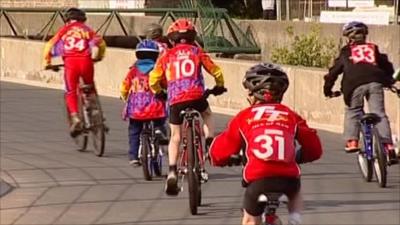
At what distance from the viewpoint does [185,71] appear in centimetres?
1121

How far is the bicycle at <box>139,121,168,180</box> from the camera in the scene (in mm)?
12773

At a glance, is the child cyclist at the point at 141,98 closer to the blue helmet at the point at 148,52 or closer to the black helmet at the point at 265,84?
the blue helmet at the point at 148,52

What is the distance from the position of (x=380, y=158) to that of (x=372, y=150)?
24cm

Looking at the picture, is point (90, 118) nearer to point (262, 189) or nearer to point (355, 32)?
A: point (355, 32)

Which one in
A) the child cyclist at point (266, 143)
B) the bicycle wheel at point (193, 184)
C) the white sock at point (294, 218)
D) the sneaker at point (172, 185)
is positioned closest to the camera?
the child cyclist at point (266, 143)

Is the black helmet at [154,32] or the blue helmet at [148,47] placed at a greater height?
the black helmet at [154,32]

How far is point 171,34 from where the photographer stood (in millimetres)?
11297

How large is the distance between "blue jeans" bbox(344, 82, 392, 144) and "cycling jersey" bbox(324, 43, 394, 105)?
2.6 inches

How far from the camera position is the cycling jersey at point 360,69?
1298 cm

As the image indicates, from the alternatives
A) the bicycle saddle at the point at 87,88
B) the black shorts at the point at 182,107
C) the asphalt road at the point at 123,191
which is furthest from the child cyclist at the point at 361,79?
the bicycle saddle at the point at 87,88

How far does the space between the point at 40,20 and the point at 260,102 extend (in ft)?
84.6

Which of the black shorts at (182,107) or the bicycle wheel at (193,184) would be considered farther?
the black shorts at (182,107)

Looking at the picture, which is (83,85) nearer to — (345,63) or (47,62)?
(47,62)

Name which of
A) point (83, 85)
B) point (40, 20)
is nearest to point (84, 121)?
point (83, 85)
